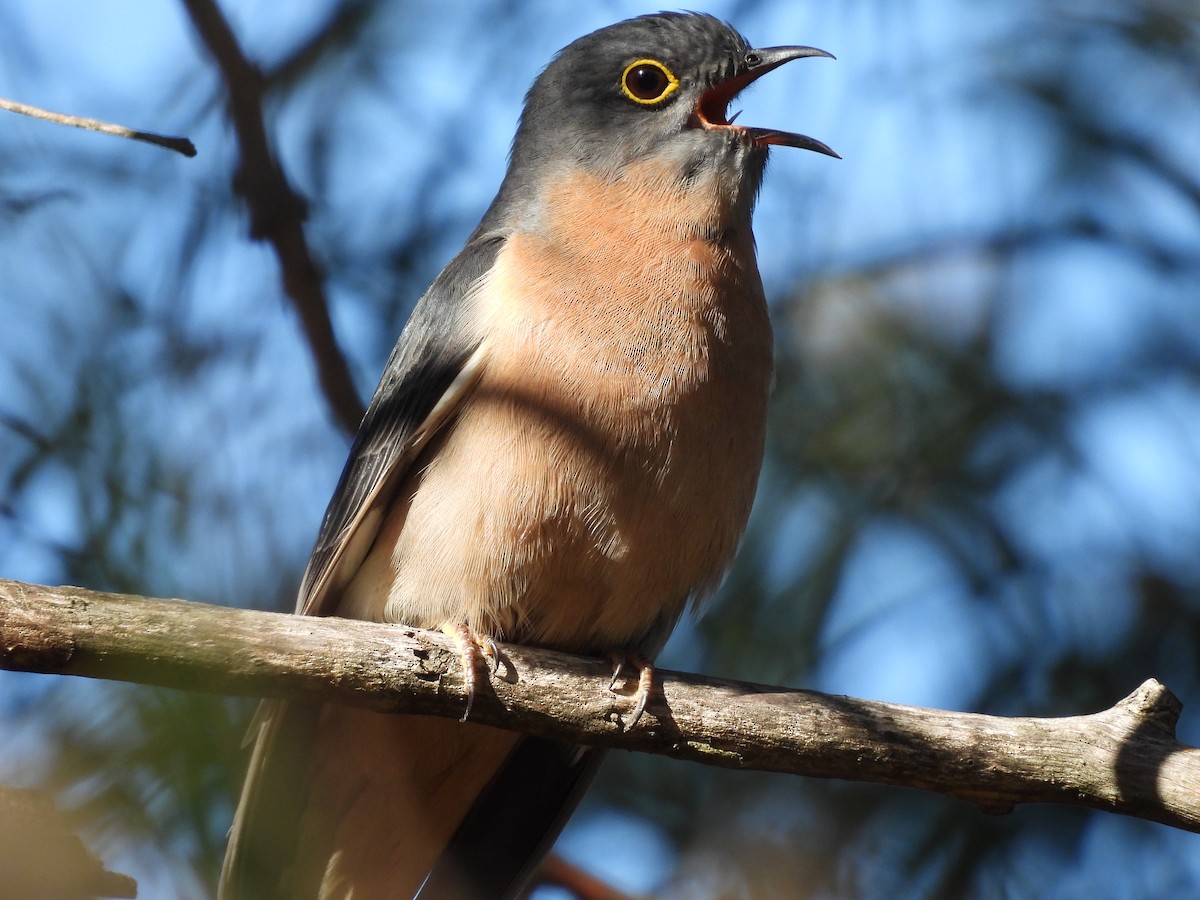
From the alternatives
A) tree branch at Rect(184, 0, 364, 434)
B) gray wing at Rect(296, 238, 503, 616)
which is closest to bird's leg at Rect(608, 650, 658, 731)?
gray wing at Rect(296, 238, 503, 616)

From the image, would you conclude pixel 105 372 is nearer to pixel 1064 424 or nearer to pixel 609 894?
pixel 609 894

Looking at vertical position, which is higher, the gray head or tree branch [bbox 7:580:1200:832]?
the gray head

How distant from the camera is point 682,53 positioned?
4973 mm

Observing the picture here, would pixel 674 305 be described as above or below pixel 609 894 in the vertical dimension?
above

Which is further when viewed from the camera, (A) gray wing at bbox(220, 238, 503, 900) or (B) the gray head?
(B) the gray head

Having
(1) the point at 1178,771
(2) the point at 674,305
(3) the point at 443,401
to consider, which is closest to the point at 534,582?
(3) the point at 443,401

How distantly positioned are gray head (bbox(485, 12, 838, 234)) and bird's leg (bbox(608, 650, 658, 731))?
1912mm

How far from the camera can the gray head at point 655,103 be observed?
479 cm

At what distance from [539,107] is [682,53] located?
0.73 meters

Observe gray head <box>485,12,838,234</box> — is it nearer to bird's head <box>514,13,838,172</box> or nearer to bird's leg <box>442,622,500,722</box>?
bird's head <box>514,13,838,172</box>

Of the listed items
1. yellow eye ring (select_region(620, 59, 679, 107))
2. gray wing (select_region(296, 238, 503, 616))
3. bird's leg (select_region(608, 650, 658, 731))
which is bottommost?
bird's leg (select_region(608, 650, 658, 731))

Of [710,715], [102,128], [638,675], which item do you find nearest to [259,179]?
[102,128]

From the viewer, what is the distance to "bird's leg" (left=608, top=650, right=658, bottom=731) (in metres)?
3.74

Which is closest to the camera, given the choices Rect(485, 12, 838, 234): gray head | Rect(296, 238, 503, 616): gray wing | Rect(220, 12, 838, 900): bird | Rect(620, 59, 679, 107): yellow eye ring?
Rect(220, 12, 838, 900): bird
